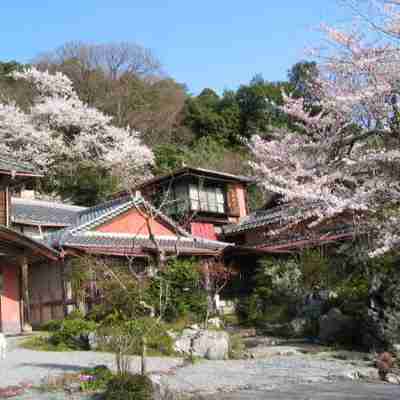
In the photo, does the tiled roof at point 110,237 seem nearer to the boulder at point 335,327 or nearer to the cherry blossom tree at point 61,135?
the boulder at point 335,327

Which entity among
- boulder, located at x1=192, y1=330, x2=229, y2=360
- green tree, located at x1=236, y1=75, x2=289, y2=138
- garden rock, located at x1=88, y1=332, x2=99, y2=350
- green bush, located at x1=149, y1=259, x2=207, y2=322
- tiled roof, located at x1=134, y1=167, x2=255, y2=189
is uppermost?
green tree, located at x1=236, y1=75, x2=289, y2=138

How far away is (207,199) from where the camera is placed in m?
30.3

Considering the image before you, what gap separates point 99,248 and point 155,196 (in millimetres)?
12539

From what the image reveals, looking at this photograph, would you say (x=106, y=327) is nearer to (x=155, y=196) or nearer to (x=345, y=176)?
(x=345, y=176)

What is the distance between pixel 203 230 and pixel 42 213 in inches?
385

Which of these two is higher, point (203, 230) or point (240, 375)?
point (203, 230)

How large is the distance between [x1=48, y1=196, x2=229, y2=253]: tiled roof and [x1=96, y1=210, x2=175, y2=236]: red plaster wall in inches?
9.1

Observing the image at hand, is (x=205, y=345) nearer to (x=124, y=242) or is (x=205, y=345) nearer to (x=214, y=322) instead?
(x=214, y=322)

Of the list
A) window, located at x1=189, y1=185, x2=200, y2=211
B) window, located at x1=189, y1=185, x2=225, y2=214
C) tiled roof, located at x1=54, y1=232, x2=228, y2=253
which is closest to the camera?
tiled roof, located at x1=54, y1=232, x2=228, y2=253

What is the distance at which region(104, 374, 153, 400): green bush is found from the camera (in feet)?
21.4

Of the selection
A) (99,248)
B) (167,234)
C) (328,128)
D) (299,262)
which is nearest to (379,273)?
(328,128)

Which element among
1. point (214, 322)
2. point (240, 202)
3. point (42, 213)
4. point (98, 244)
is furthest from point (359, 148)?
point (240, 202)

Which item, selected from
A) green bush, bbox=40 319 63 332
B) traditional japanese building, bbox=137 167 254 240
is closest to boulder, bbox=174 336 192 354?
green bush, bbox=40 319 63 332

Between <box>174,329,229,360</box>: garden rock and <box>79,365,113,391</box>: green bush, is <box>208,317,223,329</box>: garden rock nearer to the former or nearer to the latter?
<box>174,329,229,360</box>: garden rock
